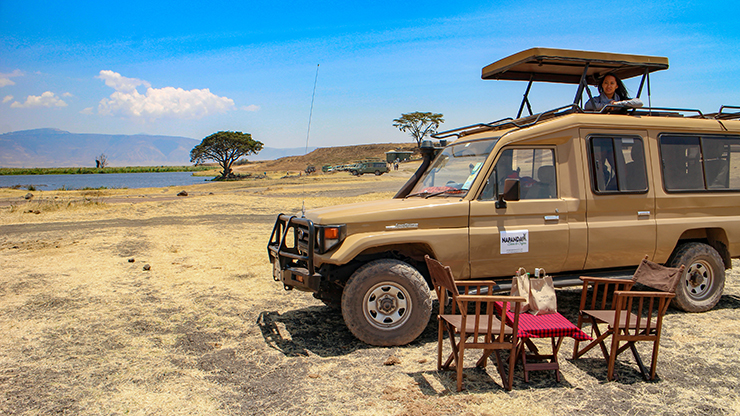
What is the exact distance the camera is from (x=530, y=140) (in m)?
5.44

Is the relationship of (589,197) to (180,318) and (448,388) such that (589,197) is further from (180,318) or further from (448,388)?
(180,318)

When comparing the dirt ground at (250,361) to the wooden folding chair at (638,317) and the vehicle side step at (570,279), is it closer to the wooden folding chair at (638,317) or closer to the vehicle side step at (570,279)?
the wooden folding chair at (638,317)

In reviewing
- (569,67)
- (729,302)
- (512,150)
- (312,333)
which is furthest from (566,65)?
(312,333)

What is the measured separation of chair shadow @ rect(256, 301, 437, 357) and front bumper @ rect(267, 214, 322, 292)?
24.1 inches

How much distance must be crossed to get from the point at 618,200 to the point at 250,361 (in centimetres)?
454

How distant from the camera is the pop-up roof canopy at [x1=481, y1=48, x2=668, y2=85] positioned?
6.10 meters

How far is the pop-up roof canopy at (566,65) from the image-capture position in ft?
20.0

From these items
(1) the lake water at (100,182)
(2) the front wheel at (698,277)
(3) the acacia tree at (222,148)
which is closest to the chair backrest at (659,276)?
(2) the front wheel at (698,277)

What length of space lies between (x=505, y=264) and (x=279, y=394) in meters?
2.76

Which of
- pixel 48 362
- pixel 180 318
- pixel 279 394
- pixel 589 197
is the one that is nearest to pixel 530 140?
pixel 589 197

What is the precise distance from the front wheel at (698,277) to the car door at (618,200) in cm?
57

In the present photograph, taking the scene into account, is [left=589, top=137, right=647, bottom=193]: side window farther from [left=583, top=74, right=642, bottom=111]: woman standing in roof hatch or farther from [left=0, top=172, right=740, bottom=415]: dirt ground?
[left=0, top=172, right=740, bottom=415]: dirt ground

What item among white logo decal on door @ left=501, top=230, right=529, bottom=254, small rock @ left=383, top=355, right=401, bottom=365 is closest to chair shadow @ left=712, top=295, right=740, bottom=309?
white logo decal on door @ left=501, top=230, right=529, bottom=254

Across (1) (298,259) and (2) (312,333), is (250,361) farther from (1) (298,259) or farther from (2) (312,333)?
(1) (298,259)
